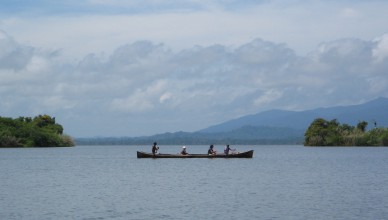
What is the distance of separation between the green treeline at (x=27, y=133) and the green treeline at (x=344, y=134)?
56.8 meters

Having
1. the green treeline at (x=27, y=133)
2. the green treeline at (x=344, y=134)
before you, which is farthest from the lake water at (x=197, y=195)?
the green treeline at (x=344, y=134)

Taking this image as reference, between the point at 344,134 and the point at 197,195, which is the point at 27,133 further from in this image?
the point at 197,195

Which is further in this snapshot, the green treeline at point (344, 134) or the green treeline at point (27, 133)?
the green treeline at point (344, 134)

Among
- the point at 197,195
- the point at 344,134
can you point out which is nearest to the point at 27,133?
the point at 344,134

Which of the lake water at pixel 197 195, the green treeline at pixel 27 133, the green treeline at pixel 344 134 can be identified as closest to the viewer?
the lake water at pixel 197 195

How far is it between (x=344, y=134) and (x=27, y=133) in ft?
220

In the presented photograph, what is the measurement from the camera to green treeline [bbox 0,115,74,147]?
14300 centimetres

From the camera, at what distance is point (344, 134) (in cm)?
14988

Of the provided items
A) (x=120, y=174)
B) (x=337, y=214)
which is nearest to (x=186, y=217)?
(x=337, y=214)

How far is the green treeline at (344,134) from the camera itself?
147500 millimetres

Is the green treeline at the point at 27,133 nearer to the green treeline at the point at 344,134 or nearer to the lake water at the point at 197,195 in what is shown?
the green treeline at the point at 344,134

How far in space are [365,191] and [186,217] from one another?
16.0 meters

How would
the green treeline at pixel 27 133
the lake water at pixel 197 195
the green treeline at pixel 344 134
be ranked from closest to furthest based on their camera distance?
the lake water at pixel 197 195, the green treeline at pixel 27 133, the green treeline at pixel 344 134

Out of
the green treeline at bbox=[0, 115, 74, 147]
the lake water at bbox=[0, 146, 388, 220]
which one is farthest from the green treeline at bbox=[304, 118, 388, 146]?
the lake water at bbox=[0, 146, 388, 220]
